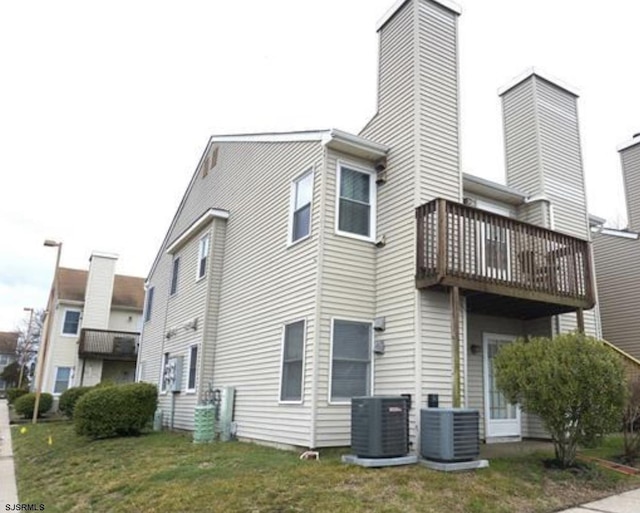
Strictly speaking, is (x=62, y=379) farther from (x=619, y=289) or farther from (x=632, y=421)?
(x=632, y=421)

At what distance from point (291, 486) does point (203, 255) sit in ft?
30.5

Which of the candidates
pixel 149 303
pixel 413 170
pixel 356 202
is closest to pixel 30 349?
pixel 149 303

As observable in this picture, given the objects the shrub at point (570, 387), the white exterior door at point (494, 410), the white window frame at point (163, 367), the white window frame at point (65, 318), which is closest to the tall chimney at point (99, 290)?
the white window frame at point (65, 318)

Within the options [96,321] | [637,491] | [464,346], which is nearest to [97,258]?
[96,321]

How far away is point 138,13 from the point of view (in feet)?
37.0

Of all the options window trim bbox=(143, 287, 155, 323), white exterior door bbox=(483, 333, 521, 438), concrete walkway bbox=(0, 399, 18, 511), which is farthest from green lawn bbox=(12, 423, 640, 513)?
window trim bbox=(143, 287, 155, 323)

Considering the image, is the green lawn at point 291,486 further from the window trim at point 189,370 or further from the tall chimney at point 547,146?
the tall chimney at point 547,146

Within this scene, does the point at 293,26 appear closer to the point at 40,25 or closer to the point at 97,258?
the point at 40,25

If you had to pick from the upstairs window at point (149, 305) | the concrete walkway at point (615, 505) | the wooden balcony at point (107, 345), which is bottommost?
the concrete walkway at point (615, 505)

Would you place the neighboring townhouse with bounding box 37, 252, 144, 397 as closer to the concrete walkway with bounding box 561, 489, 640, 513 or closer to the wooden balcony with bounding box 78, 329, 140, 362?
the wooden balcony with bounding box 78, 329, 140, 362

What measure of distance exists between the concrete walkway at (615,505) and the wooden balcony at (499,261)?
3.14 m

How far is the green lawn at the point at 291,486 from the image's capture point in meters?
5.48

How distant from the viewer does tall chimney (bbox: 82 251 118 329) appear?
27.4 meters

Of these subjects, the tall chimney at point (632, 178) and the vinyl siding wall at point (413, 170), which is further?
the tall chimney at point (632, 178)
